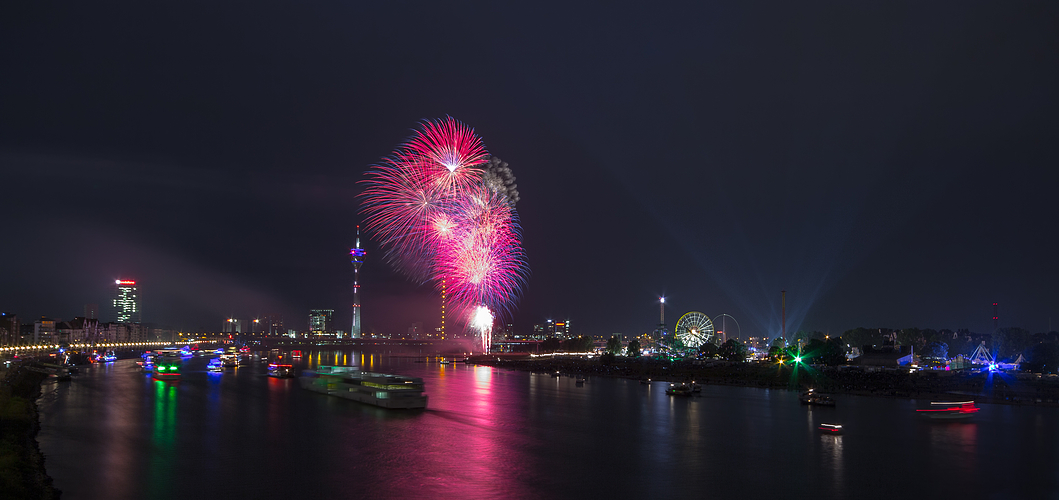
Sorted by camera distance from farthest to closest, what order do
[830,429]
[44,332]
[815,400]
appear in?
1. [44,332]
2. [815,400]
3. [830,429]

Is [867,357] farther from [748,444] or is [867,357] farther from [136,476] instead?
[136,476]

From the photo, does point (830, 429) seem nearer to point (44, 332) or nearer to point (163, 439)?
point (163, 439)

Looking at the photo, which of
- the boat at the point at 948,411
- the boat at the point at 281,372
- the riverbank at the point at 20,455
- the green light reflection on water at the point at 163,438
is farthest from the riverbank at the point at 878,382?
the riverbank at the point at 20,455

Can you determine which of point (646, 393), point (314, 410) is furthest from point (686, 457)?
point (646, 393)

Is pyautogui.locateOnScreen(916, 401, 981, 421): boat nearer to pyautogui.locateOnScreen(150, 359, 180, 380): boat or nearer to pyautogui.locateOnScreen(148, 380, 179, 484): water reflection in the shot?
pyautogui.locateOnScreen(148, 380, 179, 484): water reflection

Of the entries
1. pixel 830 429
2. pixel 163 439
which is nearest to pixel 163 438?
pixel 163 439

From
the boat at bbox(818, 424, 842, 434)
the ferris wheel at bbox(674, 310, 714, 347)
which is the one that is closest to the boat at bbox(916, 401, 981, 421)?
the boat at bbox(818, 424, 842, 434)

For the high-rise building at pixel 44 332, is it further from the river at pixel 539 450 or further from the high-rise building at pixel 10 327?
the river at pixel 539 450
